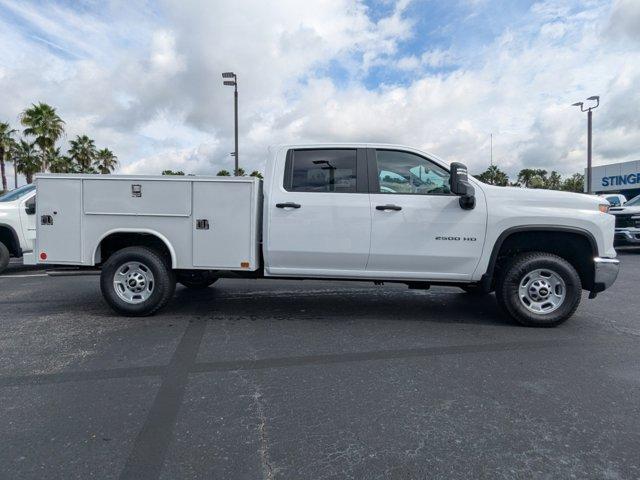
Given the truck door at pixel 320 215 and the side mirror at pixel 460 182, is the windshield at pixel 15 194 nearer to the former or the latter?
the truck door at pixel 320 215

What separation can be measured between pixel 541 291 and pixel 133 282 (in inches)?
186

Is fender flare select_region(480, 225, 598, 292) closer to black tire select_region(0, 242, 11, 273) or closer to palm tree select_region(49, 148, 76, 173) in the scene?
black tire select_region(0, 242, 11, 273)

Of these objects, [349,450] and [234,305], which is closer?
[349,450]

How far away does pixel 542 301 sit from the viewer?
5.12 meters

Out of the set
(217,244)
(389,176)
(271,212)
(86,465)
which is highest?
(389,176)

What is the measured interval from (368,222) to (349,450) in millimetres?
2826

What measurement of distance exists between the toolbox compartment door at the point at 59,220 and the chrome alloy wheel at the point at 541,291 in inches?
202

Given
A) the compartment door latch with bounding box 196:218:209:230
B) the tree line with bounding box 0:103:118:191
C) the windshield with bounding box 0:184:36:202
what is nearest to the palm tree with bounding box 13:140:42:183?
the tree line with bounding box 0:103:118:191

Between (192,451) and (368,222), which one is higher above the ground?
(368,222)

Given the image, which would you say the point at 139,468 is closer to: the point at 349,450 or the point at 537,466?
the point at 349,450

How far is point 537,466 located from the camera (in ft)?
8.12

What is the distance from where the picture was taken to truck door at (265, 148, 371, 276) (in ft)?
16.6

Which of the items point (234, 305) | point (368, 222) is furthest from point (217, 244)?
point (368, 222)

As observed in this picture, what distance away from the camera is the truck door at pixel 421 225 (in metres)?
5.03
